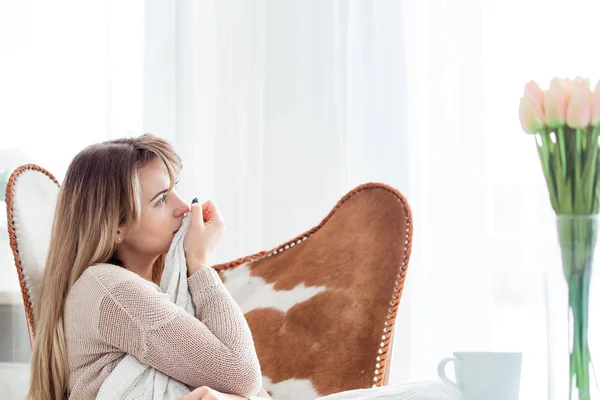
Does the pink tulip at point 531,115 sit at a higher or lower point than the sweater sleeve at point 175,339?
higher

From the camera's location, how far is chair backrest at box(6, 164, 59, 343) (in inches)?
65.0

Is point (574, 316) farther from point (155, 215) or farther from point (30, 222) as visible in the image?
point (30, 222)

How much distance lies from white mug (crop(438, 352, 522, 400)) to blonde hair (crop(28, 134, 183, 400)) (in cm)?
78

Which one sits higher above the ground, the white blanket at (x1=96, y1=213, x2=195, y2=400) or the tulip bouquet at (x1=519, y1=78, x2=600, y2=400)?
the tulip bouquet at (x1=519, y1=78, x2=600, y2=400)

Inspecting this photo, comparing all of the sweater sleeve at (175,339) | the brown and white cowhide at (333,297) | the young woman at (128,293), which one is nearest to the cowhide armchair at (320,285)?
the brown and white cowhide at (333,297)

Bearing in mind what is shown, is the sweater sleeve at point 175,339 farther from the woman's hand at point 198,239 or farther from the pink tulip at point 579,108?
the pink tulip at point 579,108

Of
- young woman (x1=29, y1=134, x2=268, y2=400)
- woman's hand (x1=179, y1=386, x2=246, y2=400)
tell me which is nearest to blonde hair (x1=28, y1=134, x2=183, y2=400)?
young woman (x1=29, y1=134, x2=268, y2=400)

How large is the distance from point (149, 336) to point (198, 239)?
25 cm

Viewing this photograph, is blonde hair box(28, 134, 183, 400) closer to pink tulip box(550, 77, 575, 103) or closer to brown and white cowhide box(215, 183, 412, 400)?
brown and white cowhide box(215, 183, 412, 400)

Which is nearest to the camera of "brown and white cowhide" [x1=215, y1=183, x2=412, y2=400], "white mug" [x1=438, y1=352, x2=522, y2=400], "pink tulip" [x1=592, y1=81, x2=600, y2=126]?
"white mug" [x1=438, y1=352, x2=522, y2=400]

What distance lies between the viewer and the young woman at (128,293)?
1352 mm

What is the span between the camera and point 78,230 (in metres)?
1.48

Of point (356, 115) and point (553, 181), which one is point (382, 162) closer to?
point (356, 115)

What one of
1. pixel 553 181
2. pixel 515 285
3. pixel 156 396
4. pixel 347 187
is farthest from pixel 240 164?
pixel 553 181
